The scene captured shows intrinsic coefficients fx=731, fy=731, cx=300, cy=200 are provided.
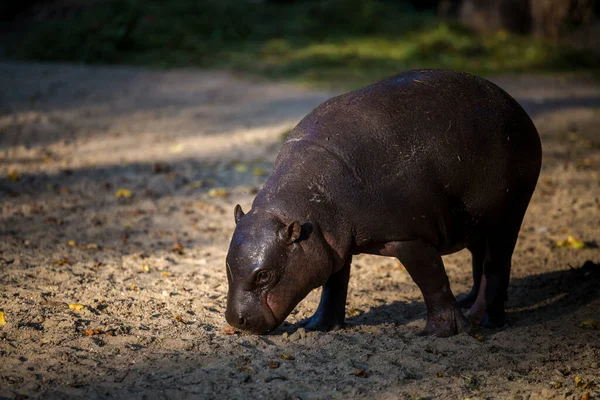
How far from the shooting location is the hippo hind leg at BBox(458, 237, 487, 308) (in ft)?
18.9

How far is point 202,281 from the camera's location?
5.95 metres

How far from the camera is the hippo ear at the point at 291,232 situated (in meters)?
4.36

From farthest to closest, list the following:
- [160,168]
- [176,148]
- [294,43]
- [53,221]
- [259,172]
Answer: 1. [294,43]
2. [176,148]
3. [160,168]
4. [259,172]
5. [53,221]

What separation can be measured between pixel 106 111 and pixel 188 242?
5631 mm

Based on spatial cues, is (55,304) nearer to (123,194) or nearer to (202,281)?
(202,281)

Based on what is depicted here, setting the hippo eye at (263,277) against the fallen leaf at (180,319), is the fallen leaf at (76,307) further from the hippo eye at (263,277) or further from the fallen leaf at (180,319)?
the hippo eye at (263,277)

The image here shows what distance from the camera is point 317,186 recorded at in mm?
4551

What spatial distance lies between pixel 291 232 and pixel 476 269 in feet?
6.94

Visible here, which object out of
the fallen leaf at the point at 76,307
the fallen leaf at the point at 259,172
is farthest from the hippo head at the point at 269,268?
the fallen leaf at the point at 259,172

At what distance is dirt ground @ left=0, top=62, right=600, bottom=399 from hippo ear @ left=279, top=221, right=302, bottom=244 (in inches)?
28.9

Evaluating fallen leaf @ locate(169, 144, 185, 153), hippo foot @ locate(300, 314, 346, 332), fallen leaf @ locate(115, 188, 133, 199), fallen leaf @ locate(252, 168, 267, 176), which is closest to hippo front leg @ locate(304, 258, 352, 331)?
hippo foot @ locate(300, 314, 346, 332)

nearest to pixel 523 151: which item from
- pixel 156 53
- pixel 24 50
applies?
pixel 156 53

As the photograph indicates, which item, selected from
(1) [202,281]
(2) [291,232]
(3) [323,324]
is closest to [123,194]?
(1) [202,281]

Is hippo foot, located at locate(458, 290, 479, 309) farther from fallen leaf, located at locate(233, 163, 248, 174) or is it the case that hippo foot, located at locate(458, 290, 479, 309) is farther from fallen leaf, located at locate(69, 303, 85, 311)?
fallen leaf, located at locate(233, 163, 248, 174)
